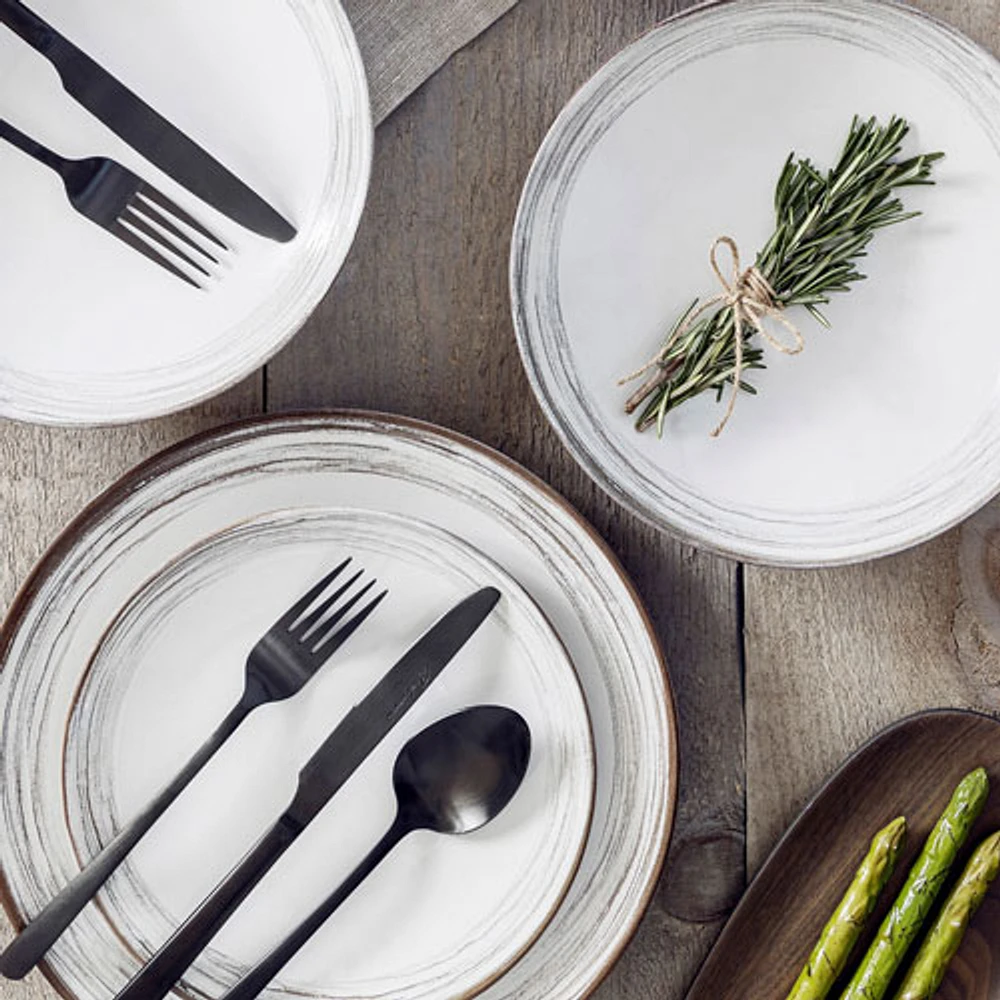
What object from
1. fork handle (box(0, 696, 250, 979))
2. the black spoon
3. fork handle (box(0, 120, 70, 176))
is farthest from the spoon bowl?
fork handle (box(0, 120, 70, 176))

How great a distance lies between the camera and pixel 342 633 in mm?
673

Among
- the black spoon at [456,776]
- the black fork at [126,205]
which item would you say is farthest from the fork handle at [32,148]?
the black spoon at [456,776]

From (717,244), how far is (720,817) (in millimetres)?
322

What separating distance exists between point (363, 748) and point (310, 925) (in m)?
0.10

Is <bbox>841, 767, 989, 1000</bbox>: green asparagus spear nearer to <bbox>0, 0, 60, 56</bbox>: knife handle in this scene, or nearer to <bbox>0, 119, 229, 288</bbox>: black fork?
<bbox>0, 119, 229, 288</bbox>: black fork

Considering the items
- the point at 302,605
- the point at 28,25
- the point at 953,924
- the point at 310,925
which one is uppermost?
the point at 28,25

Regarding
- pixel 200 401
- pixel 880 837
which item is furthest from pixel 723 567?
pixel 200 401

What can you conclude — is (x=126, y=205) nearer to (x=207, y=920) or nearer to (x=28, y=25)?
(x=28, y=25)

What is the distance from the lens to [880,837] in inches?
28.1

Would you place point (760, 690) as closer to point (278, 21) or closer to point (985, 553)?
point (985, 553)

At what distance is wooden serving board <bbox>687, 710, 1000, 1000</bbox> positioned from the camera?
0.71 meters

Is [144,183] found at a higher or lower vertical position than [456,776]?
higher

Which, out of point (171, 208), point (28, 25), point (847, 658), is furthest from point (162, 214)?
point (847, 658)

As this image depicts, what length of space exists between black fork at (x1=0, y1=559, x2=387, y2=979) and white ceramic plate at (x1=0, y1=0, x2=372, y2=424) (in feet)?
0.44
